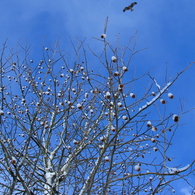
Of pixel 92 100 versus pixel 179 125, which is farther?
pixel 92 100

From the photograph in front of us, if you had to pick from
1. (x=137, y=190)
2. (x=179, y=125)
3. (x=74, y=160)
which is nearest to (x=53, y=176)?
(x=74, y=160)

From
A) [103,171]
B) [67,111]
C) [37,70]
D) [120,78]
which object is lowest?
[103,171]

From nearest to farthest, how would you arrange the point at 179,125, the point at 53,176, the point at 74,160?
the point at 179,125
the point at 53,176
the point at 74,160

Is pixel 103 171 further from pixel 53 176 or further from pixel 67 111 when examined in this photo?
pixel 67 111

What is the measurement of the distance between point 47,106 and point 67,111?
66cm

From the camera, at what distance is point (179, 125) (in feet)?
13.0

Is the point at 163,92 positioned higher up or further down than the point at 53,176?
higher up

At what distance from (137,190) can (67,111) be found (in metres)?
2.74

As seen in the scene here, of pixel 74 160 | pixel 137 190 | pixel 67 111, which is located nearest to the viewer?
pixel 137 190

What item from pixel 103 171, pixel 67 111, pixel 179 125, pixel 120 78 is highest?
pixel 67 111

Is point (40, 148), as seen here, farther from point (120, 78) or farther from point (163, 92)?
point (163, 92)

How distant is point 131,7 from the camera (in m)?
4.44

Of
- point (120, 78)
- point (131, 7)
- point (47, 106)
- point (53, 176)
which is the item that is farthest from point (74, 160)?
point (131, 7)

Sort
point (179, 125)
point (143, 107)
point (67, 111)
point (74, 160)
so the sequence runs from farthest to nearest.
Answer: point (67, 111), point (74, 160), point (179, 125), point (143, 107)
